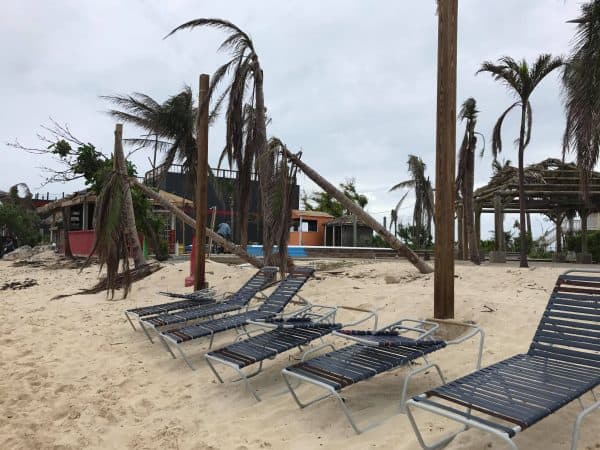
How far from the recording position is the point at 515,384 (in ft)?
8.85

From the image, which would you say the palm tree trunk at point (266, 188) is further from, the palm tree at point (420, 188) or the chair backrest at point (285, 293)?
the palm tree at point (420, 188)

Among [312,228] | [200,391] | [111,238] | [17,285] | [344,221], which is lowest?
[200,391]

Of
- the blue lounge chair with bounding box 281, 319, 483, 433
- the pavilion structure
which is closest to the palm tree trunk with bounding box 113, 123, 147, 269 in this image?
the blue lounge chair with bounding box 281, 319, 483, 433

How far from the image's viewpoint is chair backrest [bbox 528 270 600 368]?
10.3 feet

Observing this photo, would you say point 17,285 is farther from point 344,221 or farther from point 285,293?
point 344,221

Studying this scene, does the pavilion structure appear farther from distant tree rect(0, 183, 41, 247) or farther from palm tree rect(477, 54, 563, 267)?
distant tree rect(0, 183, 41, 247)

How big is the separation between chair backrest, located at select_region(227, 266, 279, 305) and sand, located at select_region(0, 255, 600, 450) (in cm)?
73

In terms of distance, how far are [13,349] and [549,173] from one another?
16.0 metres

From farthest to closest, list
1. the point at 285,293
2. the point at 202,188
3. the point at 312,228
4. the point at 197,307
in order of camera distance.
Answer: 1. the point at 312,228
2. the point at 202,188
3. the point at 197,307
4. the point at 285,293

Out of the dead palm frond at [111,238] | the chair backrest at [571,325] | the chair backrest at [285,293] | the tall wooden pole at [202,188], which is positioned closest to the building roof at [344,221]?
the dead palm frond at [111,238]

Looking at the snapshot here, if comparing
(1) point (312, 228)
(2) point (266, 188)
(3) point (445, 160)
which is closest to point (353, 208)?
(2) point (266, 188)

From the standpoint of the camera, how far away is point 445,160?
196 inches

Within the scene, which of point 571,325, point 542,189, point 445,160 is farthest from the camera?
point 542,189

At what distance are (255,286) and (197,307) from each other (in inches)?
33.3
